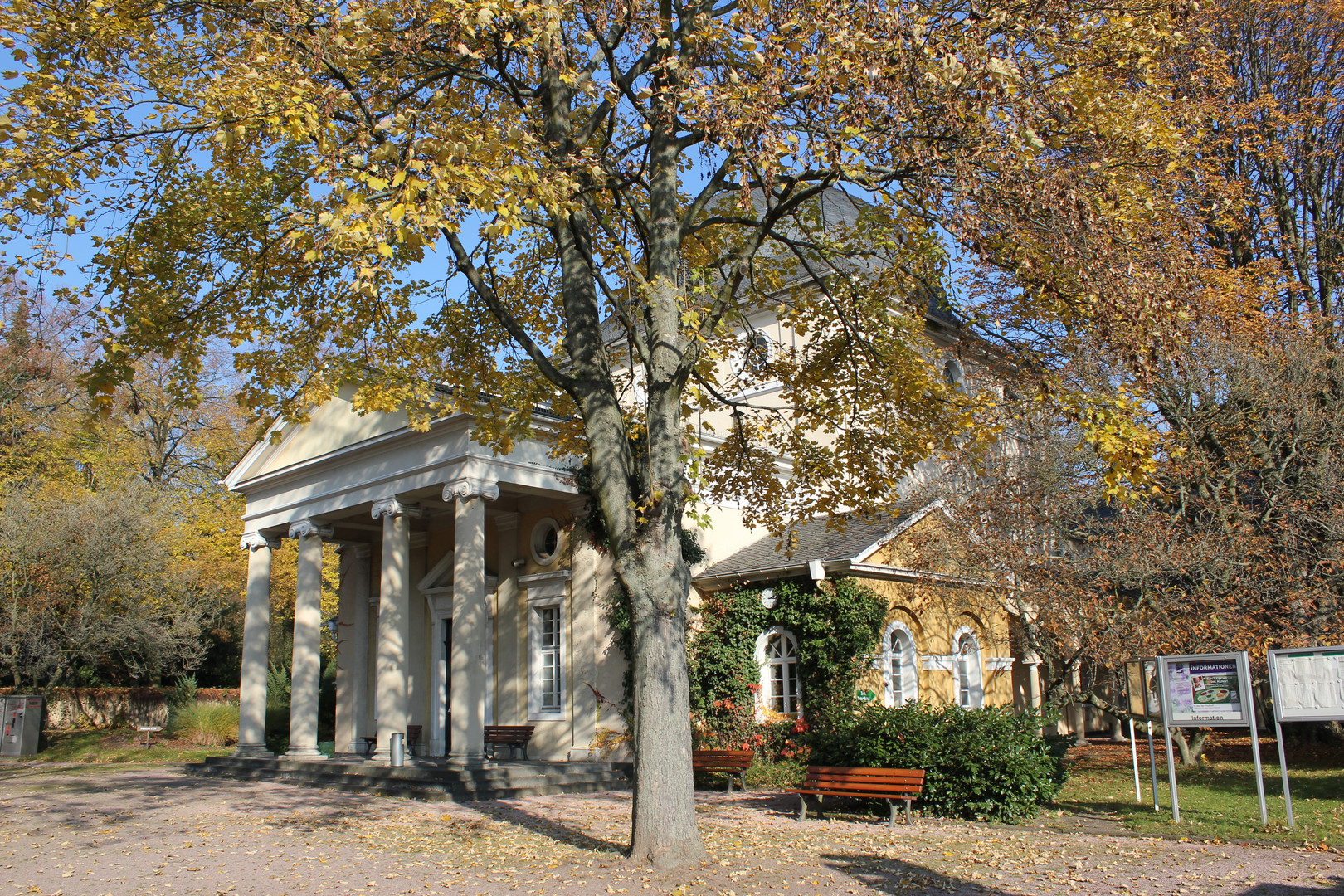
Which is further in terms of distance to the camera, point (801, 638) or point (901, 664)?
point (901, 664)

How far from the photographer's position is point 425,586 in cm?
2117

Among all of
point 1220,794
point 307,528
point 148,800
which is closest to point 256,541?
point 307,528

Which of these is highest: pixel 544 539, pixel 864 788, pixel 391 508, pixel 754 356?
pixel 754 356

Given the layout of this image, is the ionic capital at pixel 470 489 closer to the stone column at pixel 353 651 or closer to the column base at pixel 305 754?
the column base at pixel 305 754

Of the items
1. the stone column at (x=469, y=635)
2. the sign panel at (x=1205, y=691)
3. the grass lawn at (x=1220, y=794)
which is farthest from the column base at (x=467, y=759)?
the sign panel at (x=1205, y=691)

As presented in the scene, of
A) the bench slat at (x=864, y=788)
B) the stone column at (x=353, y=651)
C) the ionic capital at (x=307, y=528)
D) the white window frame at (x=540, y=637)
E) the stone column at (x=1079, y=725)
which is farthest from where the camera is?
the stone column at (x=1079, y=725)

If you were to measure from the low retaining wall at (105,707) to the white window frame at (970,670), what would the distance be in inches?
859

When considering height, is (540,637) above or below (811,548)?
below

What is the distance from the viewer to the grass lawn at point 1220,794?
9.93m

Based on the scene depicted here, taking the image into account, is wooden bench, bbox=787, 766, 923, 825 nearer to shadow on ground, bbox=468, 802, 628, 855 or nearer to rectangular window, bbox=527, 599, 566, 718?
shadow on ground, bbox=468, 802, 628, 855

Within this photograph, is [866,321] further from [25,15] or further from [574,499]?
[574,499]

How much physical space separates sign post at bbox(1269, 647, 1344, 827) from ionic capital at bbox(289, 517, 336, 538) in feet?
55.3

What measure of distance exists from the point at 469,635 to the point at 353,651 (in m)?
7.80

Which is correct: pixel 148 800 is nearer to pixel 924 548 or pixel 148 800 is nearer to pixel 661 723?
pixel 661 723
